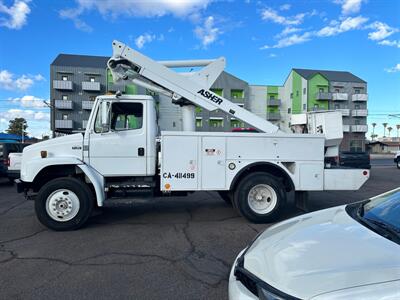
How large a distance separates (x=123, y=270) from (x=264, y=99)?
57.7m

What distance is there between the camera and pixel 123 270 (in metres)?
3.88

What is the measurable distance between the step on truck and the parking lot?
60 centimetres

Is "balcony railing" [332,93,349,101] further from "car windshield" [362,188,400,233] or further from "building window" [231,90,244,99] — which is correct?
"car windshield" [362,188,400,233]

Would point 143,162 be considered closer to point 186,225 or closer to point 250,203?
point 186,225

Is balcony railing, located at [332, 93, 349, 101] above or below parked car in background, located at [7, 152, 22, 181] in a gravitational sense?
above

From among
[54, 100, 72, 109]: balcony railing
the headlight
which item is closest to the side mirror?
the headlight

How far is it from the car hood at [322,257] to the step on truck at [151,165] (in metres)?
3.37

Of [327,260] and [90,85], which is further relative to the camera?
Answer: [90,85]

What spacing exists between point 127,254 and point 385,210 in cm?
347

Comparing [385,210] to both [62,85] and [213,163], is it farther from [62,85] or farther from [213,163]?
[62,85]

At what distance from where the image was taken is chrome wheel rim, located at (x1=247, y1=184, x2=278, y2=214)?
6.24 metres

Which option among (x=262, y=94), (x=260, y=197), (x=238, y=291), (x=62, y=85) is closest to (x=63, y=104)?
(x=62, y=85)

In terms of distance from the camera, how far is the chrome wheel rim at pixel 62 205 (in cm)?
561

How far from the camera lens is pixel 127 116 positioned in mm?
6160
